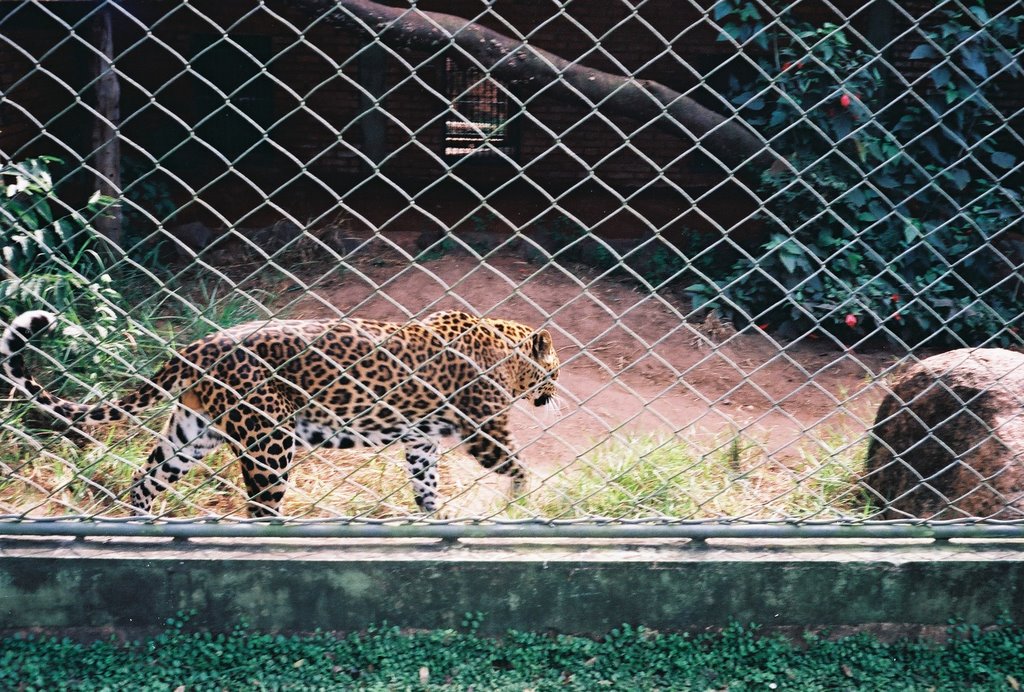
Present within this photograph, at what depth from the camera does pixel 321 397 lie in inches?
154

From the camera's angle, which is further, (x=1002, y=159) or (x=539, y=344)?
(x=1002, y=159)

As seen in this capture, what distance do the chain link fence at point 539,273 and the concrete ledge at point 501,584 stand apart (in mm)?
91

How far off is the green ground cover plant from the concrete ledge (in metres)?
0.05

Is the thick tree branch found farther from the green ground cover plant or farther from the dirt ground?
the green ground cover plant

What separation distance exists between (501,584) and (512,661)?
0.23 meters

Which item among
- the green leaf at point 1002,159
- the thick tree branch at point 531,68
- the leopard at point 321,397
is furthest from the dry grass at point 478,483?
the green leaf at point 1002,159

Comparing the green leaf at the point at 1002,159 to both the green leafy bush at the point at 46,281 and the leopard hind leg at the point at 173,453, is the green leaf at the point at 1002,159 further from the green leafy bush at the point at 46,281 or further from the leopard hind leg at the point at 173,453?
the green leafy bush at the point at 46,281

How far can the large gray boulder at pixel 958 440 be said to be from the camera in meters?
3.12

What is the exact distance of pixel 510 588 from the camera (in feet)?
9.21

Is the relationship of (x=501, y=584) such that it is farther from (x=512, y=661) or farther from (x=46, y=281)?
(x=46, y=281)

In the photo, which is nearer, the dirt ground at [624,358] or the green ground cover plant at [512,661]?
the green ground cover plant at [512,661]

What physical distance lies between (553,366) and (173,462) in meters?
1.78

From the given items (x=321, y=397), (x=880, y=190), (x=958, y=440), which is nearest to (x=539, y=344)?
(x=321, y=397)

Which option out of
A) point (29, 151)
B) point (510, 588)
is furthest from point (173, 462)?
point (29, 151)
